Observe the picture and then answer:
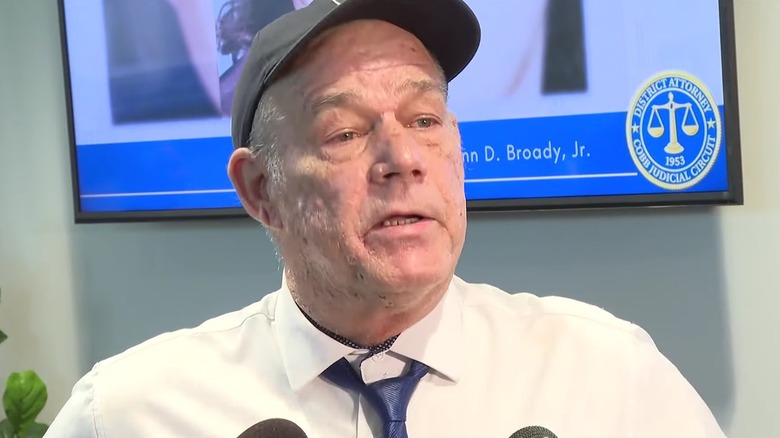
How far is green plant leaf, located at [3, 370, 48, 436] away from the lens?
5.63ft

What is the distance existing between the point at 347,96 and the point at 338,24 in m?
0.10

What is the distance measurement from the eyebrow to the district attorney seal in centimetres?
52

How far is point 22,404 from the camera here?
67.8 inches

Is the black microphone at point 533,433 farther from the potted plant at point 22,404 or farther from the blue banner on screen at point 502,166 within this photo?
the potted plant at point 22,404

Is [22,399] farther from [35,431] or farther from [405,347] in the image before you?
[405,347]

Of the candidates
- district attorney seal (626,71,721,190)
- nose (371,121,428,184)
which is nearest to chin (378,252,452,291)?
nose (371,121,428,184)

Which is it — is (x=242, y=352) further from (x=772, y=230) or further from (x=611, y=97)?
(x=772, y=230)

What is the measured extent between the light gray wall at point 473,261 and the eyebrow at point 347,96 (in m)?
0.57

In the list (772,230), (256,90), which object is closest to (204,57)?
(256,90)

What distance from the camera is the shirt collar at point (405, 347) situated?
1.04 metres

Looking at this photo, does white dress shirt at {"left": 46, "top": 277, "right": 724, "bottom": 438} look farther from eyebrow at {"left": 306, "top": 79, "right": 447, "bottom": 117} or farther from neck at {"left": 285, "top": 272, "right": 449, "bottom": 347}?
eyebrow at {"left": 306, "top": 79, "right": 447, "bottom": 117}

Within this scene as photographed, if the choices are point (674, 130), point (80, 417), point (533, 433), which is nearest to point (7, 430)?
point (80, 417)

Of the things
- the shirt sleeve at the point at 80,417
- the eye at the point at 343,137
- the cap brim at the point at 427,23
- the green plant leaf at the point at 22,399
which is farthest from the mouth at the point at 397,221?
the green plant leaf at the point at 22,399

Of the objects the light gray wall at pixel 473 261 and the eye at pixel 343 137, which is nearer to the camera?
the eye at pixel 343 137
